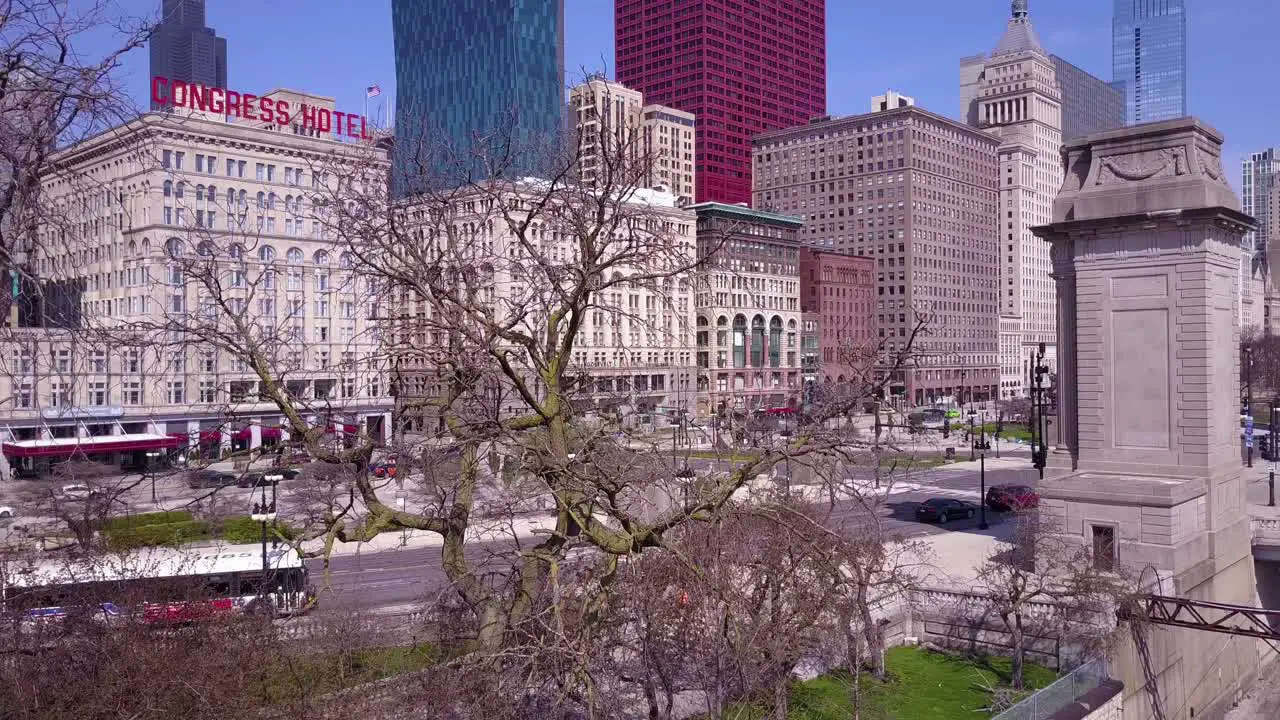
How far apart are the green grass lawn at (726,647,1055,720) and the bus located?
37.8 ft

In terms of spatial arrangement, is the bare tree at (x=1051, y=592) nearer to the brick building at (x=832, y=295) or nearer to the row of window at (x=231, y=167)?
the row of window at (x=231, y=167)

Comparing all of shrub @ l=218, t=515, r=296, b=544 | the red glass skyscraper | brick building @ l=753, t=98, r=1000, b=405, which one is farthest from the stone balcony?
the red glass skyscraper

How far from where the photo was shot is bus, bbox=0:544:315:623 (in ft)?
63.5

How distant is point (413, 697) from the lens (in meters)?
14.8

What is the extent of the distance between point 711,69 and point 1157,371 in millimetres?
162173

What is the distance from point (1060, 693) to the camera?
71.6 feet

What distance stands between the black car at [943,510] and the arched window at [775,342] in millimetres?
74439

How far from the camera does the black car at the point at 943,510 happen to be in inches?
1921

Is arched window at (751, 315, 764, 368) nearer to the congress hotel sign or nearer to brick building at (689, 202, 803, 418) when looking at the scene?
brick building at (689, 202, 803, 418)

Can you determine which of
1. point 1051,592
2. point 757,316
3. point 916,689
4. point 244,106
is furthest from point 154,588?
point 757,316

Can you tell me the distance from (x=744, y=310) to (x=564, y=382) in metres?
108

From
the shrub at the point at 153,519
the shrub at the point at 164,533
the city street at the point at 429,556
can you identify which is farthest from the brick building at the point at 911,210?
the shrub at the point at 164,533

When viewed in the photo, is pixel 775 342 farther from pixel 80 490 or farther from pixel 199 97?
pixel 80 490

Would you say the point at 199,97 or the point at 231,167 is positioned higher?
the point at 199,97
